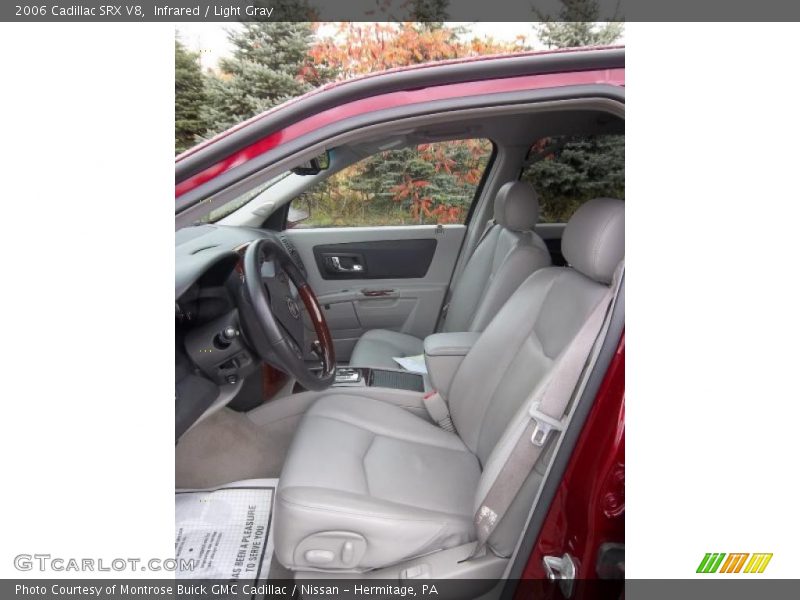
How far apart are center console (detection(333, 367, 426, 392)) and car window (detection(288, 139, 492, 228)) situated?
1045 mm

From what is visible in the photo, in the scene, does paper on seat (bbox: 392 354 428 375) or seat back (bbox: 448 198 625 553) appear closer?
seat back (bbox: 448 198 625 553)

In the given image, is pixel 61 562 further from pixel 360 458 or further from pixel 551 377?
pixel 551 377

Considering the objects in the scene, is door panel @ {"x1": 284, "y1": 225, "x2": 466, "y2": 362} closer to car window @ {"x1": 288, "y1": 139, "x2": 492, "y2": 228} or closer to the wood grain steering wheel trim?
car window @ {"x1": 288, "y1": 139, "x2": 492, "y2": 228}

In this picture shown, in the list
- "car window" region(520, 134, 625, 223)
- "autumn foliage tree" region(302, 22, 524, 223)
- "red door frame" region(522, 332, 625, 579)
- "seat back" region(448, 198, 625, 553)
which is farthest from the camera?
"car window" region(520, 134, 625, 223)

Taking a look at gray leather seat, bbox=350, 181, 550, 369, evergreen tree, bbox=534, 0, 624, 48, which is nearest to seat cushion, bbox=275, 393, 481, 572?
gray leather seat, bbox=350, 181, 550, 369

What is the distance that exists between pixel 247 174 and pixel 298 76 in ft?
10.1

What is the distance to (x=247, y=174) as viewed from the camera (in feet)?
3.15

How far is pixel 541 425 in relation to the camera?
1.12m

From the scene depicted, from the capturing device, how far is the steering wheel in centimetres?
130

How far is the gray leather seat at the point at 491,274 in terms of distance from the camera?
2.07m

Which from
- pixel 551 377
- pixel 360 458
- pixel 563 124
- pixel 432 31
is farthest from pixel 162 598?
pixel 432 31

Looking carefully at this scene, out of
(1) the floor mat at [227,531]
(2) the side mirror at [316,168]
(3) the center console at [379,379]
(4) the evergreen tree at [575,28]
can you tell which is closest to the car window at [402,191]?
(2) the side mirror at [316,168]

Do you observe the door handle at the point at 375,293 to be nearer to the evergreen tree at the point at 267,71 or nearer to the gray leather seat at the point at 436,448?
the gray leather seat at the point at 436,448
